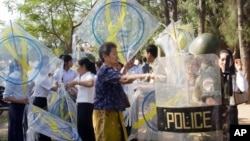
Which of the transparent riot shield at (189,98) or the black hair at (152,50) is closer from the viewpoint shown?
the transparent riot shield at (189,98)

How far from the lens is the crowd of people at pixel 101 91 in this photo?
12.6 feet

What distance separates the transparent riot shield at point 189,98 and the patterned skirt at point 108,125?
769 millimetres

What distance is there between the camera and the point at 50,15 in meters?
19.4

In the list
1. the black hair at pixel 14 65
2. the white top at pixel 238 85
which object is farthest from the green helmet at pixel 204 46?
the black hair at pixel 14 65

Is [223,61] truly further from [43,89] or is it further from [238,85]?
[43,89]

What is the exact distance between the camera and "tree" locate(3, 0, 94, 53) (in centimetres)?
1894

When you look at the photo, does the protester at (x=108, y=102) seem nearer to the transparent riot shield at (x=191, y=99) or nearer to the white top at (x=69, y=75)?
the transparent riot shield at (x=191, y=99)

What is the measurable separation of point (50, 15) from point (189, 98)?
667 inches

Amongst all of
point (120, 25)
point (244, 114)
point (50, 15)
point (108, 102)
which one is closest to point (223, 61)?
point (120, 25)

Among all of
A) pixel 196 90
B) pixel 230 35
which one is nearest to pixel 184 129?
pixel 196 90

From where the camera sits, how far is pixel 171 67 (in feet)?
10.5

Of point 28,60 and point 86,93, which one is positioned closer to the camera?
point 28,60

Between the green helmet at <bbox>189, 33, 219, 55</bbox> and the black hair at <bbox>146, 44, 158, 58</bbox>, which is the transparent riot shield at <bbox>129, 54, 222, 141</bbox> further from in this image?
the black hair at <bbox>146, 44, 158, 58</bbox>


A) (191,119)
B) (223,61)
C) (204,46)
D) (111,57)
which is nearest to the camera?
(191,119)
